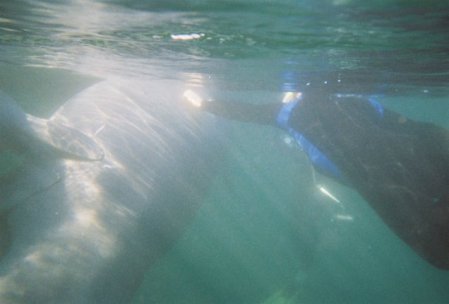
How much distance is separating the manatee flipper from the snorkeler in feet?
14.1

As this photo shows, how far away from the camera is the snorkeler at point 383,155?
695 centimetres

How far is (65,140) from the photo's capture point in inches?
264

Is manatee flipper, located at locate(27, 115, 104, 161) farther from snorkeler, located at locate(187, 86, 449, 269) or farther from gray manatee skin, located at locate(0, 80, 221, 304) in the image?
snorkeler, located at locate(187, 86, 449, 269)

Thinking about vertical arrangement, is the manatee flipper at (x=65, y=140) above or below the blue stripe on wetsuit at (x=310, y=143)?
above

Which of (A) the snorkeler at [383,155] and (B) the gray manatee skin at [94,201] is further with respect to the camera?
(A) the snorkeler at [383,155]

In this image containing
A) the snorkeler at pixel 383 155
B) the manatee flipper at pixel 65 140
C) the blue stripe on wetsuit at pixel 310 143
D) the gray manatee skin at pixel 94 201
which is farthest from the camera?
the blue stripe on wetsuit at pixel 310 143

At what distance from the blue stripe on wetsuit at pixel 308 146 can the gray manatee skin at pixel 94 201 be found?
273 cm

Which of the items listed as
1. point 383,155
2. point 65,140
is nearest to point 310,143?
point 383,155

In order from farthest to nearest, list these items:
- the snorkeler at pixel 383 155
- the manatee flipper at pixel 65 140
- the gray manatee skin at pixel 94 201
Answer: the snorkeler at pixel 383 155 → the manatee flipper at pixel 65 140 → the gray manatee skin at pixel 94 201

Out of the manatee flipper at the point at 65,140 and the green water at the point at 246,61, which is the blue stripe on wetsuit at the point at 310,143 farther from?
the manatee flipper at the point at 65,140

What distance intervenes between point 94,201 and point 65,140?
1.22 m

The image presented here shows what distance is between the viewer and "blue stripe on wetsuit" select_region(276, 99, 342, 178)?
29.9 ft

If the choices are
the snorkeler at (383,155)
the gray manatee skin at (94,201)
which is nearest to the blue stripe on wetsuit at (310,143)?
the snorkeler at (383,155)

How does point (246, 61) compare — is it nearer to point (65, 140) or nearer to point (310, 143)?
point (310, 143)
